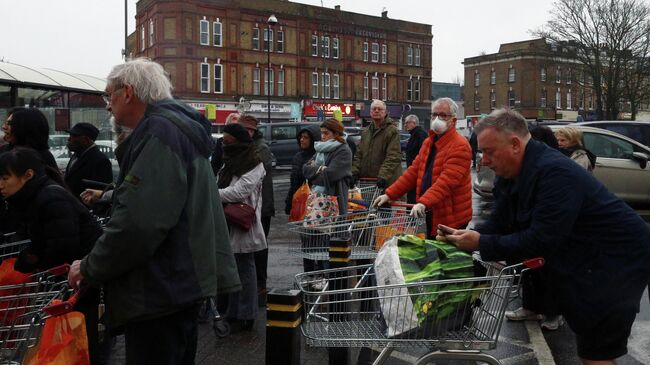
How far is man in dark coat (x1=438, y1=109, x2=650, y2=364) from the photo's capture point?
10.1 ft

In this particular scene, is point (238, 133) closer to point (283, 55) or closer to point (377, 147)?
point (377, 147)

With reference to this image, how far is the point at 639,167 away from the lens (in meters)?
12.6

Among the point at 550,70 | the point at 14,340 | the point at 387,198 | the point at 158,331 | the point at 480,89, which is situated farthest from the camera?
the point at 480,89

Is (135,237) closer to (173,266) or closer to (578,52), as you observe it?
(173,266)

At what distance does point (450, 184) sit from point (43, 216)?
10.00 ft

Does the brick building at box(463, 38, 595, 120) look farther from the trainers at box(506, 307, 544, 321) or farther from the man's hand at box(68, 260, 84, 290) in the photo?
the man's hand at box(68, 260, 84, 290)

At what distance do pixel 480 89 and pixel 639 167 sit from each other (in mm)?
69997

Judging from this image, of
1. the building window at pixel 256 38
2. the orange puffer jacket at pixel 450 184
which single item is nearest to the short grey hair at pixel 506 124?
the orange puffer jacket at pixel 450 184

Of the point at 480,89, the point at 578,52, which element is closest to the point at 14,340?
the point at 578,52

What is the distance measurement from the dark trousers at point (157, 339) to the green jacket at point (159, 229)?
9cm

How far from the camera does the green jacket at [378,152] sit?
7.64 meters

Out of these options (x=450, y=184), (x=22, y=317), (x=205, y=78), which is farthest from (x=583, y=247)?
(x=205, y=78)

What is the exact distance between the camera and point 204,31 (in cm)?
4797

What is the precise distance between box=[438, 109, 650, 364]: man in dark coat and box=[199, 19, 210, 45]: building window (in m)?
46.7
